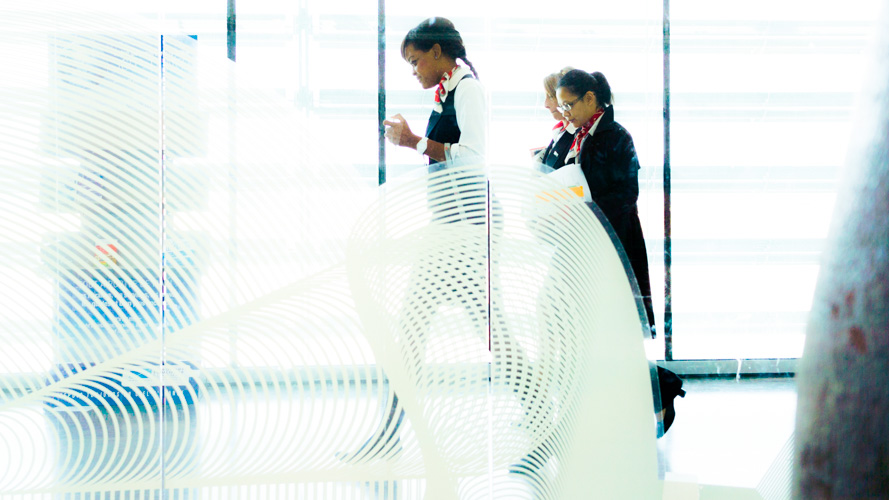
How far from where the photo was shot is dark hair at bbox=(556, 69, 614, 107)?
140cm

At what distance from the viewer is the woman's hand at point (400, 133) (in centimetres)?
131

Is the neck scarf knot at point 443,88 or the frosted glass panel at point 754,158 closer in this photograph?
the neck scarf knot at point 443,88

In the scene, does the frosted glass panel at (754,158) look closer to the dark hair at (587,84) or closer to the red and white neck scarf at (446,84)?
the dark hair at (587,84)

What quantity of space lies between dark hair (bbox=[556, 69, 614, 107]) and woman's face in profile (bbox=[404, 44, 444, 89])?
285 millimetres

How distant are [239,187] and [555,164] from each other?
68 centimetres

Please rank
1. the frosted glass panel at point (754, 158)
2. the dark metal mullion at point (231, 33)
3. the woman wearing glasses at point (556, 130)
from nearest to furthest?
the dark metal mullion at point (231, 33) → the woman wearing glasses at point (556, 130) → the frosted glass panel at point (754, 158)

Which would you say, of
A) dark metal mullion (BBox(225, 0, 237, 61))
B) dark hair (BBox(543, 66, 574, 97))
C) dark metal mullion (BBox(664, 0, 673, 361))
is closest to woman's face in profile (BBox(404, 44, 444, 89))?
dark hair (BBox(543, 66, 574, 97))

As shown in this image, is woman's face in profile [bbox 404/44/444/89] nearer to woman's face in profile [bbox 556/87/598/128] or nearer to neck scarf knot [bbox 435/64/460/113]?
neck scarf knot [bbox 435/64/460/113]

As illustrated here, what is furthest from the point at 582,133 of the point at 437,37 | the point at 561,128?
the point at 437,37

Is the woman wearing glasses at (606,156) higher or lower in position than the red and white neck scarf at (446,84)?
lower

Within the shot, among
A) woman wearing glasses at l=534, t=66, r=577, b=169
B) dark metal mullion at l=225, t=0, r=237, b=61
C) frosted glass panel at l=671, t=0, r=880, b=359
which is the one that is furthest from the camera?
frosted glass panel at l=671, t=0, r=880, b=359

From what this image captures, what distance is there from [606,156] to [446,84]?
0.41 meters

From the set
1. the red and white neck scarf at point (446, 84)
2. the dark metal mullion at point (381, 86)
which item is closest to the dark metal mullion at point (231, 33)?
the dark metal mullion at point (381, 86)

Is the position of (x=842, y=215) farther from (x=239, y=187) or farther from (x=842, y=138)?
(x=842, y=138)
